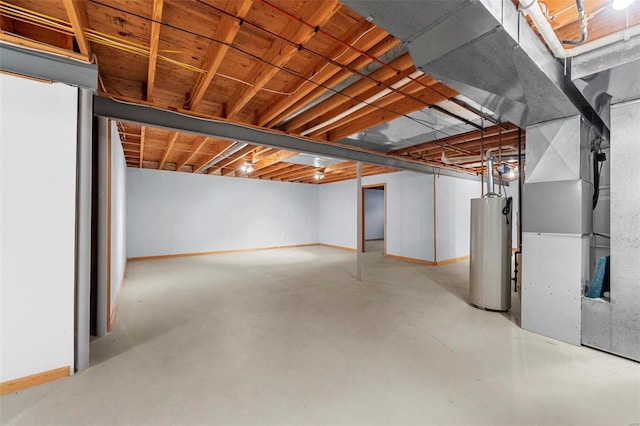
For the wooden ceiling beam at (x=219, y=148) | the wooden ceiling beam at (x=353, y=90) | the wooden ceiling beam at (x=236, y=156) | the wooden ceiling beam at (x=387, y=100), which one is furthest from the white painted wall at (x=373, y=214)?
the wooden ceiling beam at (x=353, y=90)

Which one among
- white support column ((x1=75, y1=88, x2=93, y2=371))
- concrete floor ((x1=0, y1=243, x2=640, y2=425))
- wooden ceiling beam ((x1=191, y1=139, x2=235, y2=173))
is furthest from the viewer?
wooden ceiling beam ((x1=191, y1=139, x2=235, y2=173))

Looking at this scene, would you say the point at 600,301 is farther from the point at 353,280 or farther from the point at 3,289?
the point at 3,289

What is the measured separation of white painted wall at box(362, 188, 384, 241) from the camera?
36.8 ft

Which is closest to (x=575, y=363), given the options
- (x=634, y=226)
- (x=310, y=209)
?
(x=634, y=226)

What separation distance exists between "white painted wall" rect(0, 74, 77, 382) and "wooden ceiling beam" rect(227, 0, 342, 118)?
4.37 ft

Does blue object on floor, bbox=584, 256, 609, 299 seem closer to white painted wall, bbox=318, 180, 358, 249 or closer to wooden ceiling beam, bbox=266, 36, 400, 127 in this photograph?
wooden ceiling beam, bbox=266, 36, 400, 127

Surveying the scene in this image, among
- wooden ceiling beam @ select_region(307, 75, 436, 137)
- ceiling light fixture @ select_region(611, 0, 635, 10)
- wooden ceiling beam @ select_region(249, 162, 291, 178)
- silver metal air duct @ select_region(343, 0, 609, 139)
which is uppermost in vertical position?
wooden ceiling beam @ select_region(307, 75, 436, 137)

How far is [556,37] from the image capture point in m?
1.66

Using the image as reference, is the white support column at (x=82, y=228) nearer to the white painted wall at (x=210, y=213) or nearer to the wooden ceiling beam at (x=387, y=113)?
the wooden ceiling beam at (x=387, y=113)

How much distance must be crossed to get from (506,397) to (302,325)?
175 cm

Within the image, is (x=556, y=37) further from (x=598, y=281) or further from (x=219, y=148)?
(x=219, y=148)

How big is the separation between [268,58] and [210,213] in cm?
628

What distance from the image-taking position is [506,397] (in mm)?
1684

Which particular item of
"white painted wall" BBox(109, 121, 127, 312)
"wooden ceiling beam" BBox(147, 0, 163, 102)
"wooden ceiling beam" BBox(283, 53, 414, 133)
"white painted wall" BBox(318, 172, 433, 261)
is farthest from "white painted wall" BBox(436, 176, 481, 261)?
"white painted wall" BBox(109, 121, 127, 312)
